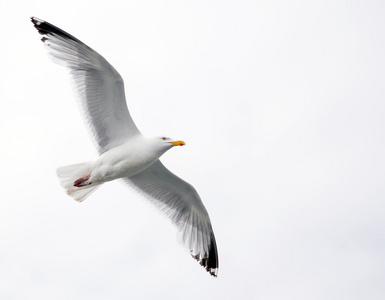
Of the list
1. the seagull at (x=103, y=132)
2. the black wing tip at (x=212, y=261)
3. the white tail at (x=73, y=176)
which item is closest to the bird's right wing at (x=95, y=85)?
the seagull at (x=103, y=132)

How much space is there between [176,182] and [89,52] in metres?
2.78

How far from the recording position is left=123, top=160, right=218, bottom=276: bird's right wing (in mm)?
12508

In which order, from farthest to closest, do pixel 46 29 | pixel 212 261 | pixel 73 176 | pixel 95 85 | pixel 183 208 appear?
pixel 212 261 < pixel 183 208 < pixel 73 176 < pixel 95 85 < pixel 46 29

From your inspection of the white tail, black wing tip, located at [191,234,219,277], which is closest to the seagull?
the white tail

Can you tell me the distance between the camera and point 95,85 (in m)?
11.2

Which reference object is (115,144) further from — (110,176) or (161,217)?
(161,217)

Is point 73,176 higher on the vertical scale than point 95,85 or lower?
lower

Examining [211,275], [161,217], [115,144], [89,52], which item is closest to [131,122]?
[115,144]

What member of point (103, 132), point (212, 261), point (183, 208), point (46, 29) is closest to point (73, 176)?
point (103, 132)

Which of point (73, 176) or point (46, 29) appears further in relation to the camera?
point (73, 176)

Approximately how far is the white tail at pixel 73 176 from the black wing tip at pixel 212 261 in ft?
8.22

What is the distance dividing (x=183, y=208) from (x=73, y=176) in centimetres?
219

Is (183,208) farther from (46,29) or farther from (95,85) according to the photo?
(46,29)

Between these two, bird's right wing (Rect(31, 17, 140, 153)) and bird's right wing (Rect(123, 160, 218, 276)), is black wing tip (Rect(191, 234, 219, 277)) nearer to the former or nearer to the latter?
bird's right wing (Rect(123, 160, 218, 276))
